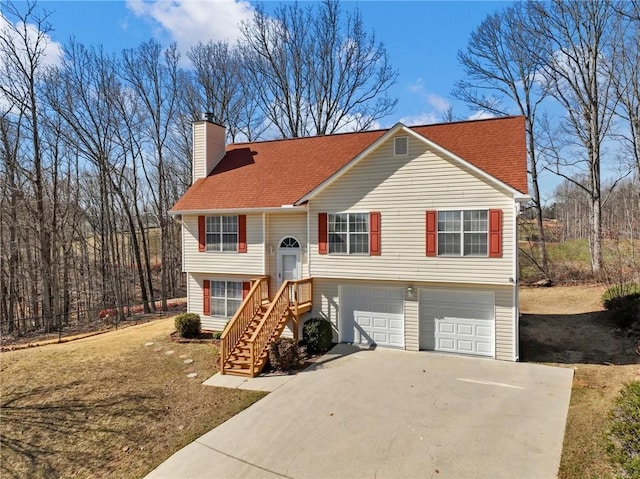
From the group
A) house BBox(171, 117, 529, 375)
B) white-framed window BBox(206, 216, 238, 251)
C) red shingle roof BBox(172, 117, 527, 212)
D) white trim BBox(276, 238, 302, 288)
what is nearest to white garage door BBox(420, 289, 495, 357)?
house BBox(171, 117, 529, 375)

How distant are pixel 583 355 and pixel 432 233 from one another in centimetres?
595

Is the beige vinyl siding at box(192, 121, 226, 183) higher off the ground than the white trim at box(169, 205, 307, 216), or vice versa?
the beige vinyl siding at box(192, 121, 226, 183)

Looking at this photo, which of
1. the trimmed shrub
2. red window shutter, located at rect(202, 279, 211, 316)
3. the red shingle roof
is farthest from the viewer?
red window shutter, located at rect(202, 279, 211, 316)

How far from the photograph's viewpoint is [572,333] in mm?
14484

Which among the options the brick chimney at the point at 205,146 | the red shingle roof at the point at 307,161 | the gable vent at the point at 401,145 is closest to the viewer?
the gable vent at the point at 401,145

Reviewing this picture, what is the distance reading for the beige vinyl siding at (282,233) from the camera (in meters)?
14.6

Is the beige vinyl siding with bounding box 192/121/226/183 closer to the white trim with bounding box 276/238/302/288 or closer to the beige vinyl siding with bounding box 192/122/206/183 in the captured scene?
the beige vinyl siding with bounding box 192/122/206/183

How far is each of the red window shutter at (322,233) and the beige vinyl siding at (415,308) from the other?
1095 mm

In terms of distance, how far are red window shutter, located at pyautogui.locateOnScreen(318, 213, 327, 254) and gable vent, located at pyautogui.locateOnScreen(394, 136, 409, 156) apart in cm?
323

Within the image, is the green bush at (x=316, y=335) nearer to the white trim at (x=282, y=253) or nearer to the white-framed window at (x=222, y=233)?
the white trim at (x=282, y=253)

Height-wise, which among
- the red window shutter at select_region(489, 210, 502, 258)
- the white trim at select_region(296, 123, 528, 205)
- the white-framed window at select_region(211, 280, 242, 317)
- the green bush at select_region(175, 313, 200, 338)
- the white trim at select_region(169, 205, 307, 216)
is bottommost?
the green bush at select_region(175, 313, 200, 338)

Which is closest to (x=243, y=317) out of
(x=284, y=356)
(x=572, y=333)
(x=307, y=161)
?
(x=284, y=356)

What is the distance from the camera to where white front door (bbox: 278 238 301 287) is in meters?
14.8

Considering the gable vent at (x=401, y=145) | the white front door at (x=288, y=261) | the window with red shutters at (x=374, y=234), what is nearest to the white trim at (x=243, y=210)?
the white front door at (x=288, y=261)
